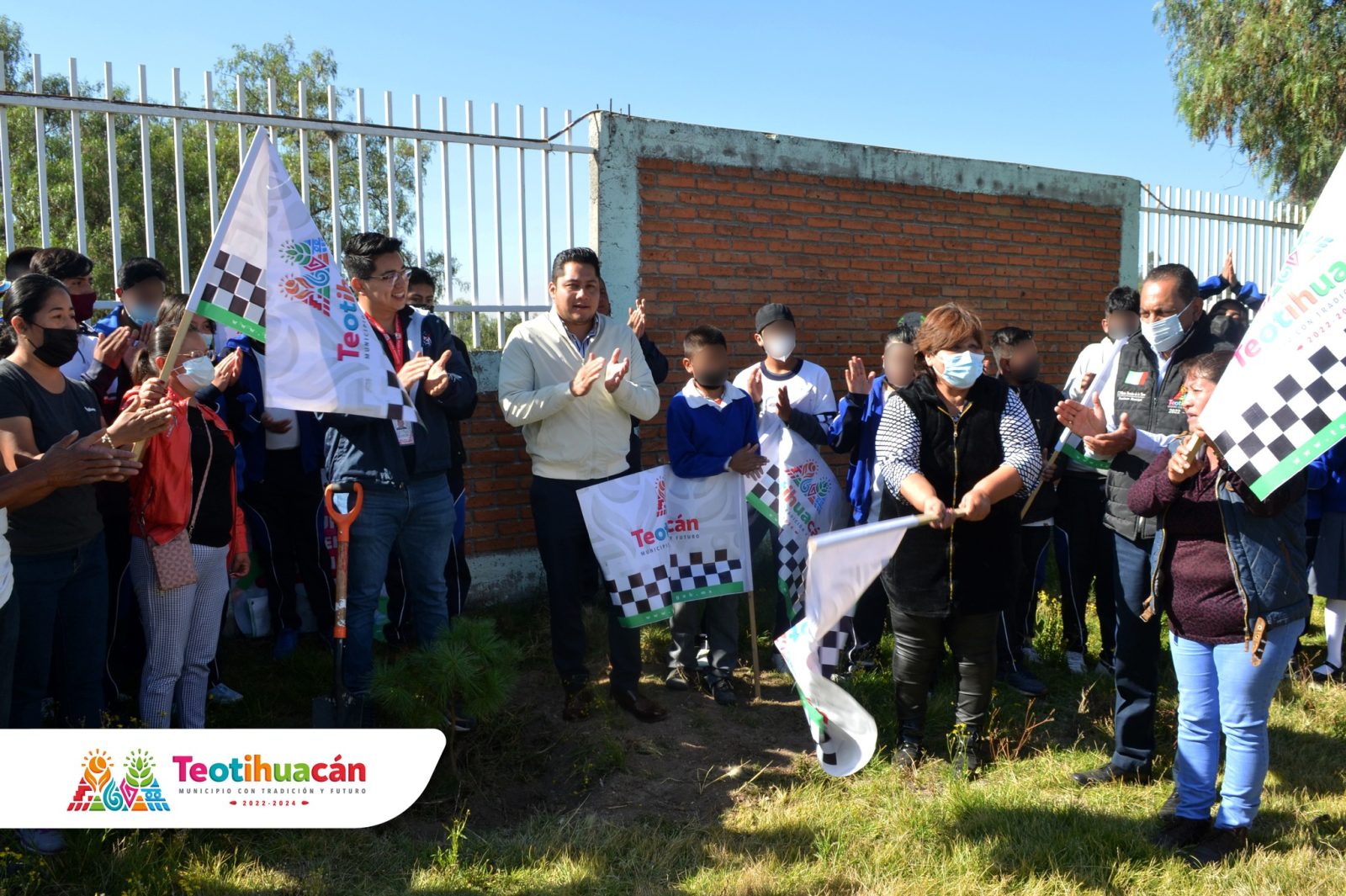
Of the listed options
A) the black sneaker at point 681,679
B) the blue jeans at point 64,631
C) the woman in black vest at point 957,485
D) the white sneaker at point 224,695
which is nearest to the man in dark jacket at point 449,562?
the white sneaker at point 224,695

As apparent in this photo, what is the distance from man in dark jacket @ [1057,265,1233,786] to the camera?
4.10 m

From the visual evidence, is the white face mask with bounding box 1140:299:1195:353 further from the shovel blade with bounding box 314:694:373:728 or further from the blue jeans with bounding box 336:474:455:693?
the shovel blade with bounding box 314:694:373:728

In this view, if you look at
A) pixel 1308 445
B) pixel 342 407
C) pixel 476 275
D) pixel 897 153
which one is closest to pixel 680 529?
pixel 342 407

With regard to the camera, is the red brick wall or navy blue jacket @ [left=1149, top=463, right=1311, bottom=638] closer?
navy blue jacket @ [left=1149, top=463, right=1311, bottom=638]

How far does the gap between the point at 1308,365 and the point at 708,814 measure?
2793 millimetres

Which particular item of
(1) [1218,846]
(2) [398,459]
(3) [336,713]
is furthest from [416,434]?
(1) [1218,846]

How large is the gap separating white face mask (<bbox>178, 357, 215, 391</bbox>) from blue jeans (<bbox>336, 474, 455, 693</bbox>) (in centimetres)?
71

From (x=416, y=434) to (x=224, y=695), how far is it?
1699 millimetres

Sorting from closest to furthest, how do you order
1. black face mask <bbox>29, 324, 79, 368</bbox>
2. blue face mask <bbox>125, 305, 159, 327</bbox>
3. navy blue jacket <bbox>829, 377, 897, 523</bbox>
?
black face mask <bbox>29, 324, 79, 368</bbox> → blue face mask <bbox>125, 305, 159, 327</bbox> → navy blue jacket <bbox>829, 377, 897, 523</bbox>

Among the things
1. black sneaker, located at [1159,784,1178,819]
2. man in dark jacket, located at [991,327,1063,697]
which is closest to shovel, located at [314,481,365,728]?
black sneaker, located at [1159,784,1178,819]

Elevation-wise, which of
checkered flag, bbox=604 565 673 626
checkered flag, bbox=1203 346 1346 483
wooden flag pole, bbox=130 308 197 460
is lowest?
checkered flag, bbox=604 565 673 626

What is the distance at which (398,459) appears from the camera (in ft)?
14.3

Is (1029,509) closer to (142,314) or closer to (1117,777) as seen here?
(1117,777)

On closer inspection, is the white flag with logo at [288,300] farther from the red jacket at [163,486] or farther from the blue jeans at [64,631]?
the blue jeans at [64,631]
